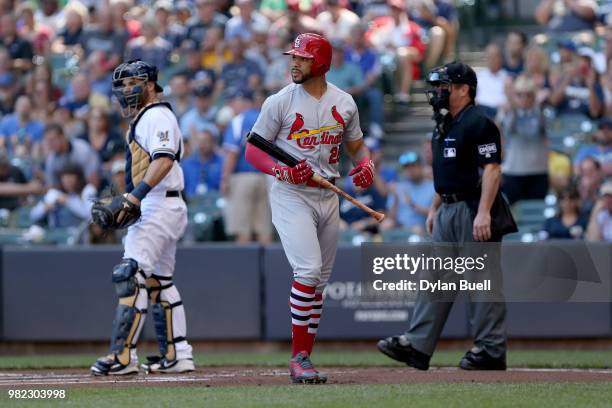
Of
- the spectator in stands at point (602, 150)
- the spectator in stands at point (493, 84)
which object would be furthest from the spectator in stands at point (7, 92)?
the spectator in stands at point (602, 150)

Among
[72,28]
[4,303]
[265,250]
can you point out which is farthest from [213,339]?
[72,28]

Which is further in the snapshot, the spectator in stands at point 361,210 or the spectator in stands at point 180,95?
the spectator in stands at point 180,95

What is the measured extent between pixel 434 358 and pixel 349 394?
3.94 metres

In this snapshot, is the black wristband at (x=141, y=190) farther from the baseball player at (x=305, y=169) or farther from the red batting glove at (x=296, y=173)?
the red batting glove at (x=296, y=173)

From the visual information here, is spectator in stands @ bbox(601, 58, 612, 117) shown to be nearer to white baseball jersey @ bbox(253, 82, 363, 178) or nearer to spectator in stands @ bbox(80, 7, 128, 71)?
spectator in stands @ bbox(80, 7, 128, 71)

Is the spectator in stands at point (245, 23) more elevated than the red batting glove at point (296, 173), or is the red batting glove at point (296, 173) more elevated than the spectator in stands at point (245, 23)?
the spectator in stands at point (245, 23)

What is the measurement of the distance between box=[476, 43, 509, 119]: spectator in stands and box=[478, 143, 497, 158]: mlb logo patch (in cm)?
607

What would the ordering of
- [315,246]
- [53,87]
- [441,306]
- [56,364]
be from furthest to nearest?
[53,87] → [56,364] → [441,306] → [315,246]

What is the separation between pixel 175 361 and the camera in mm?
9477

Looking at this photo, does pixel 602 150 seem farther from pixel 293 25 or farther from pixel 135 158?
pixel 135 158

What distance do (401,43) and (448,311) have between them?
8915 mm

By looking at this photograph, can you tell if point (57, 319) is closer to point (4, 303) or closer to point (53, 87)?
point (4, 303)

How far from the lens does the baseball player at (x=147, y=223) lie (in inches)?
360

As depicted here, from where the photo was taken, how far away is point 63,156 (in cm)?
1490
